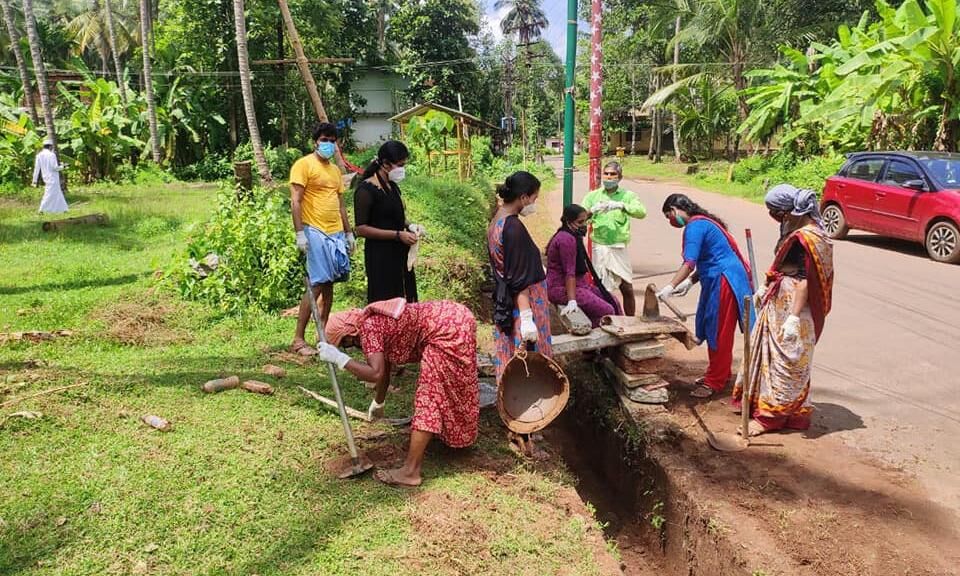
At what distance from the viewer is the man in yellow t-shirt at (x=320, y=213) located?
518 centimetres

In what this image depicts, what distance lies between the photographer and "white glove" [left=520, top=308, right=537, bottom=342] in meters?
4.05

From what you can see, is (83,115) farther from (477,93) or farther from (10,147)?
(477,93)

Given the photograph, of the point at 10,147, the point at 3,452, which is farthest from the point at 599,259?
the point at 10,147

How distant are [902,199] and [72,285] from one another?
1193 centimetres

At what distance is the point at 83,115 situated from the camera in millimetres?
17688

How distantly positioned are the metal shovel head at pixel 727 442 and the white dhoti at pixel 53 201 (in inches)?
513

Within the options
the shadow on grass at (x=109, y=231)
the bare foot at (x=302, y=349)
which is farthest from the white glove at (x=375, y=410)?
the shadow on grass at (x=109, y=231)

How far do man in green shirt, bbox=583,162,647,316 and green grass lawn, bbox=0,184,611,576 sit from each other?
7.74 ft

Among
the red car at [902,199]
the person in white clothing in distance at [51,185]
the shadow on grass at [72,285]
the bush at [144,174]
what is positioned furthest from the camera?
the bush at [144,174]

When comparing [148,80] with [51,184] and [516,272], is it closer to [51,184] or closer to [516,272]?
[51,184]

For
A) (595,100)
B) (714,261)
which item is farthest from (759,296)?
(595,100)

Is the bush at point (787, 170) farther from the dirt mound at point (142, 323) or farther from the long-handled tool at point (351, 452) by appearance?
the long-handled tool at point (351, 452)

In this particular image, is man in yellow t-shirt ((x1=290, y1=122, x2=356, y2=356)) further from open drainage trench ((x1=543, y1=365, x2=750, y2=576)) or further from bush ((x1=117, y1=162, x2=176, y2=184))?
bush ((x1=117, y1=162, x2=176, y2=184))

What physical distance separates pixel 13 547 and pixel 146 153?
21.5 metres
